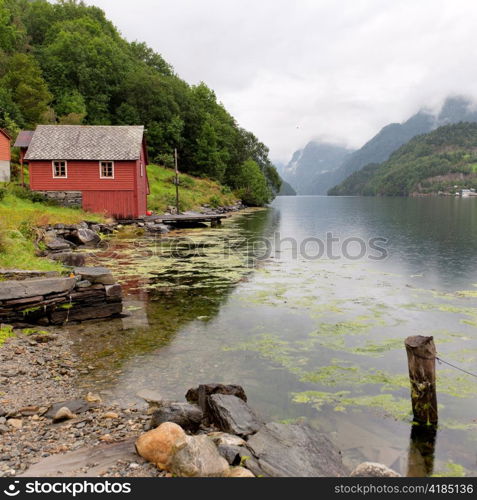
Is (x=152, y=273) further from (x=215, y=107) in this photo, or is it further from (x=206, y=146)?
(x=215, y=107)

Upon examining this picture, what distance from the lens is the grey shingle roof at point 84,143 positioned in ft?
124

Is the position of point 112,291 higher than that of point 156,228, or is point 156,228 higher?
point 156,228

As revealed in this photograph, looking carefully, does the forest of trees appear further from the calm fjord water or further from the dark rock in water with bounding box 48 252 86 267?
the calm fjord water

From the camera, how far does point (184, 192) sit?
60188 millimetres

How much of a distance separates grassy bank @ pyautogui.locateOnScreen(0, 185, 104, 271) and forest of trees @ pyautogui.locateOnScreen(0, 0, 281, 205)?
27.4 meters

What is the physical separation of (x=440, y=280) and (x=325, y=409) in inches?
562

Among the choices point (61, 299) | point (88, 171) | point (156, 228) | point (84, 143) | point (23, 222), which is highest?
point (84, 143)

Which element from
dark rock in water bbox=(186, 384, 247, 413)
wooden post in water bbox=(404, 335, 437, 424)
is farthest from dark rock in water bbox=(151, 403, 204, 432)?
wooden post in water bbox=(404, 335, 437, 424)

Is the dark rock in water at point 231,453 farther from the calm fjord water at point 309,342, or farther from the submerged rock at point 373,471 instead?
the calm fjord water at point 309,342

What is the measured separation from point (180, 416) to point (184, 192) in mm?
54948

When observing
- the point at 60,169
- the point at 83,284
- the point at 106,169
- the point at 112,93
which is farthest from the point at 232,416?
the point at 112,93

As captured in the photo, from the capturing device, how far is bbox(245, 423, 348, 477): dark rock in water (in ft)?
18.8

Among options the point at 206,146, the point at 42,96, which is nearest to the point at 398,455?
the point at 42,96

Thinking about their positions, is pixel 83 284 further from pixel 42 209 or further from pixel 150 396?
pixel 42 209
